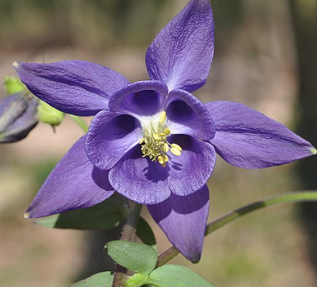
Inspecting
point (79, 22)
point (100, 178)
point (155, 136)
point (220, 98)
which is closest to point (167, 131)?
point (155, 136)

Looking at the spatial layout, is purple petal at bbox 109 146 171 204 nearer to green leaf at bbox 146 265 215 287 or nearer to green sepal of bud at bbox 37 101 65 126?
green leaf at bbox 146 265 215 287

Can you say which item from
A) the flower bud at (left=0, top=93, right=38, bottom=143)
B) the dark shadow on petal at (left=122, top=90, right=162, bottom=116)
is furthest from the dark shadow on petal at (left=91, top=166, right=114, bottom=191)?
the flower bud at (left=0, top=93, right=38, bottom=143)

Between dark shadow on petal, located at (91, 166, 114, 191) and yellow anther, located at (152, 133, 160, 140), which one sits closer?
dark shadow on petal, located at (91, 166, 114, 191)

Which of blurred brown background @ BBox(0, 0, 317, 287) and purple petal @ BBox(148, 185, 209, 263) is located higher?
purple petal @ BBox(148, 185, 209, 263)

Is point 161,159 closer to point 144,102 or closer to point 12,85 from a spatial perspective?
point 144,102

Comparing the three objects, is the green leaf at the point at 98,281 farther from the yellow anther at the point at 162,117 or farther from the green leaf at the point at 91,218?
the yellow anther at the point at 162,117

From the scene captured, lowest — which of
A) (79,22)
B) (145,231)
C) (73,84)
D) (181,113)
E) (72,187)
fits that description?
(79,22)

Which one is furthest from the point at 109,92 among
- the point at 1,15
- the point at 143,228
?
the point at 1,15
